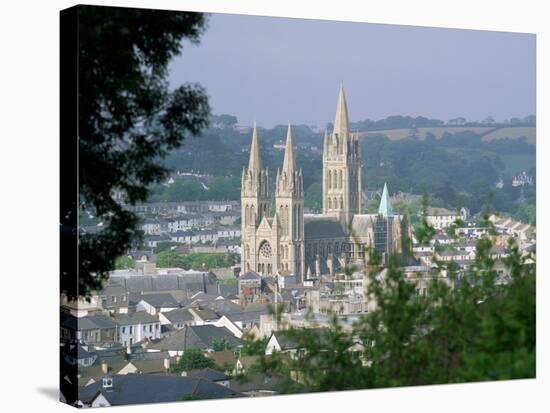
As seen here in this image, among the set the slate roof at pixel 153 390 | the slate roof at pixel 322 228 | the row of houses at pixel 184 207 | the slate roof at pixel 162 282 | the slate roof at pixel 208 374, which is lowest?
the slate roof at pixel 153 390

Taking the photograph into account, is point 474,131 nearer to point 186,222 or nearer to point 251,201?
point 251,201

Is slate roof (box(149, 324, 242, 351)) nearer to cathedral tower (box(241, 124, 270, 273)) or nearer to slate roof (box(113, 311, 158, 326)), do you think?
slate roof (box(113, 311, 158, 326))

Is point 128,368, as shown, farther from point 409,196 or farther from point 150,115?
point 409,196

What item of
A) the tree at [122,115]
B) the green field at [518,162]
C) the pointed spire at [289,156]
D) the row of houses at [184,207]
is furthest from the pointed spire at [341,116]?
the green field at [518,162]

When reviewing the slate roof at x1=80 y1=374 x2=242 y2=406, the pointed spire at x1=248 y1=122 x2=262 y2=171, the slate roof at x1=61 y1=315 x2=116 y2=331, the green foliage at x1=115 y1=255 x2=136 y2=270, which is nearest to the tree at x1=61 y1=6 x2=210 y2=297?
the green foliage at x1=115 y1=255 x2=136 y2=270

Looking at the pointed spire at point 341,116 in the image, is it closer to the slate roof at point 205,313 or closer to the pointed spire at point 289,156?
the pointed spire at point 289,156

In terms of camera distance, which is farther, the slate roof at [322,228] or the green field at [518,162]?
the green field at [518,162]

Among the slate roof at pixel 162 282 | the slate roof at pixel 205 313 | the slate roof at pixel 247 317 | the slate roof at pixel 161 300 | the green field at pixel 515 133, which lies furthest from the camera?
the green field at pixel 515 133
